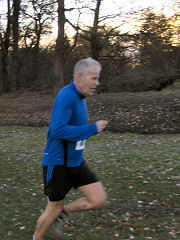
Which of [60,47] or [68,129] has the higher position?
[60,47]

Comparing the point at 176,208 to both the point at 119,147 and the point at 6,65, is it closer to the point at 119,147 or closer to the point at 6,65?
the point at 119,147

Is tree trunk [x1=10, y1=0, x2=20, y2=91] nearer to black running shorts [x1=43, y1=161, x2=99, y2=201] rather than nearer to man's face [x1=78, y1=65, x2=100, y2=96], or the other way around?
man's face [x1=78, y1=65, x2=100, y2=96]

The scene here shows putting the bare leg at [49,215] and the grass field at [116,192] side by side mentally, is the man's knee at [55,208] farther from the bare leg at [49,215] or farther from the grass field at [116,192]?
the grass field at [116,192]

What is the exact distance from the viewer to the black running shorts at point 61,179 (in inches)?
134

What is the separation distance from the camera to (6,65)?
2853 cm

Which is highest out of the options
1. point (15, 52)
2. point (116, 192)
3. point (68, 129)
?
point (15, 52)

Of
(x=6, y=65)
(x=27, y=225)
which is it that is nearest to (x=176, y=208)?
(x=27, y=225)

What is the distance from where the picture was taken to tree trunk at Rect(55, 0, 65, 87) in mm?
20100

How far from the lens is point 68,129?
10.5 feet

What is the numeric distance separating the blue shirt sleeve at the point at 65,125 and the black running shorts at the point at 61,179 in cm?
39

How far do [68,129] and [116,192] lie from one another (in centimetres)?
307

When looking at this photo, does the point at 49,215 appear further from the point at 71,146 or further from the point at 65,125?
the point at 65,125

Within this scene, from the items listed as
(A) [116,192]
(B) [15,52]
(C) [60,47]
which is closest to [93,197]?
(A) [116,192]

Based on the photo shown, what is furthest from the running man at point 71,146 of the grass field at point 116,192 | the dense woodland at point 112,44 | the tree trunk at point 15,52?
the tree trunk at point 15,52
